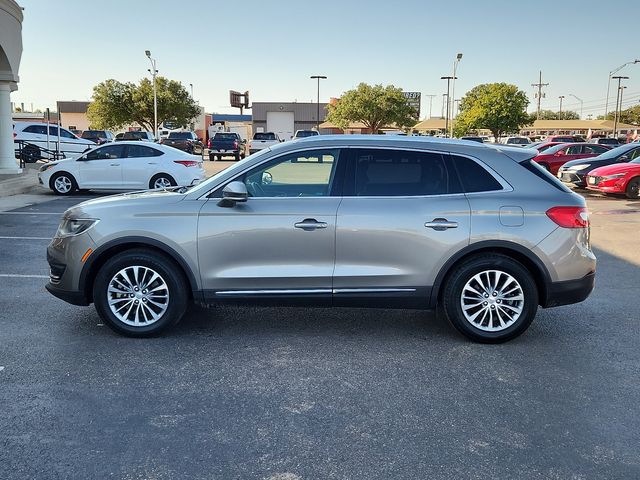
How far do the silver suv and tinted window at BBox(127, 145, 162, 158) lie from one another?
1131 cm

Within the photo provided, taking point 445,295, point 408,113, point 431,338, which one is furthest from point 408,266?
point 408,113

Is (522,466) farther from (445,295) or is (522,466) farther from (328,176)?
(328,176)

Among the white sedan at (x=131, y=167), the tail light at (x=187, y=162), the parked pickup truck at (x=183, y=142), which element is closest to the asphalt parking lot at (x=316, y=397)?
the white sedan at (x=131, y=167)

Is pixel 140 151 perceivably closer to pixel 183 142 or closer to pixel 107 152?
pixel 107 152

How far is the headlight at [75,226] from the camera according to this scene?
5168mm

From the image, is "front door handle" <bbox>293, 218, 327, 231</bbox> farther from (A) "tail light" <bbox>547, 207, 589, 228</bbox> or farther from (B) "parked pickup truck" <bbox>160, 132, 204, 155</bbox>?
(B) "parked pickup truck" <bbox>160, 132, 204, 155</bbox>

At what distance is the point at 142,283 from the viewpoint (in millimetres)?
5172

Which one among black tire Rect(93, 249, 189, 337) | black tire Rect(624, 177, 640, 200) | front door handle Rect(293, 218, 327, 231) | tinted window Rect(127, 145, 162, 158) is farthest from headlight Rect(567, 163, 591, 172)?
black tire Rect(93, 249, 189, 337)

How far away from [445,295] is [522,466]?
6.63ft

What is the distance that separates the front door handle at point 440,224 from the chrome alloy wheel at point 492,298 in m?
0.50

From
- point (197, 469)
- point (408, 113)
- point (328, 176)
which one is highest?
point (408, 113)

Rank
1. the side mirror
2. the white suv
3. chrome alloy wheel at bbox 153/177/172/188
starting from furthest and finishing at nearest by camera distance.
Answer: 1. the white suv
2. chrome alloy wheel at bbox 153/177/172/188
3. the side mirror

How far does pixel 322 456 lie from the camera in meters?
3.35

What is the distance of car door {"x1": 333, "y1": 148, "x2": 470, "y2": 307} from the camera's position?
4996 millimetres
